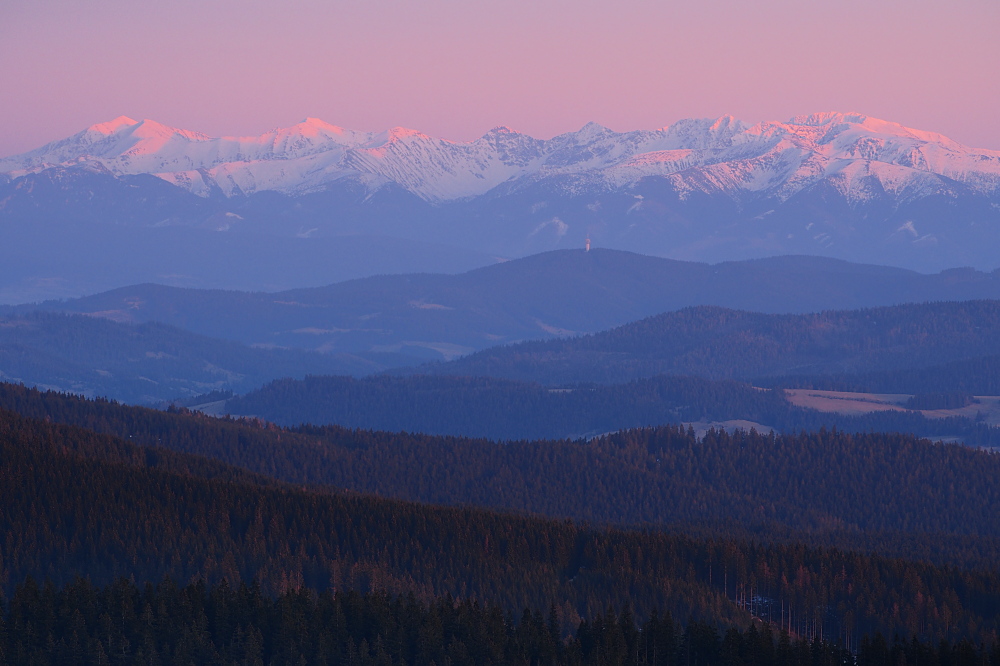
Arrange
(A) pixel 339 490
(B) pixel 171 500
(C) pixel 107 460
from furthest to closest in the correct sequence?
(A) pixel 339 490
(C) pixel 107 460
(B) pixel 171 500

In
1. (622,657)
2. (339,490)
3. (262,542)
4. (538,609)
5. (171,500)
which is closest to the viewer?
(622,657)

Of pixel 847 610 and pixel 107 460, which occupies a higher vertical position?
pixel 107 460

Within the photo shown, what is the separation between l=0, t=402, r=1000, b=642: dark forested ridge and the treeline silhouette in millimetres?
10775

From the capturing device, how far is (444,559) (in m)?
131

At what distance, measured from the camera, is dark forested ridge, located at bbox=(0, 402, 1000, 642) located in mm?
122812

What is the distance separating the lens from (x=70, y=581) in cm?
12038

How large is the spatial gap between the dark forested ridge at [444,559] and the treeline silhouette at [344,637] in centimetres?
1078

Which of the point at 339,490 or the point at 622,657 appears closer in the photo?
the point at 622,657

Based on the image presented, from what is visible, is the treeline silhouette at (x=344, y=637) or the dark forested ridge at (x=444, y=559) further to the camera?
the dark forested ridge at (x=444, y=559)

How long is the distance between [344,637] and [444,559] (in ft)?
89.7

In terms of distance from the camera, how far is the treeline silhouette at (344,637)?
99.7 meters

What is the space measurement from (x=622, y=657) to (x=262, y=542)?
39.3m

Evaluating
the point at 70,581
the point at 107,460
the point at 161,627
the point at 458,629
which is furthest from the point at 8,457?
the point at 458,629

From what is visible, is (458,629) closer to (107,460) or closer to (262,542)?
(262,542)
